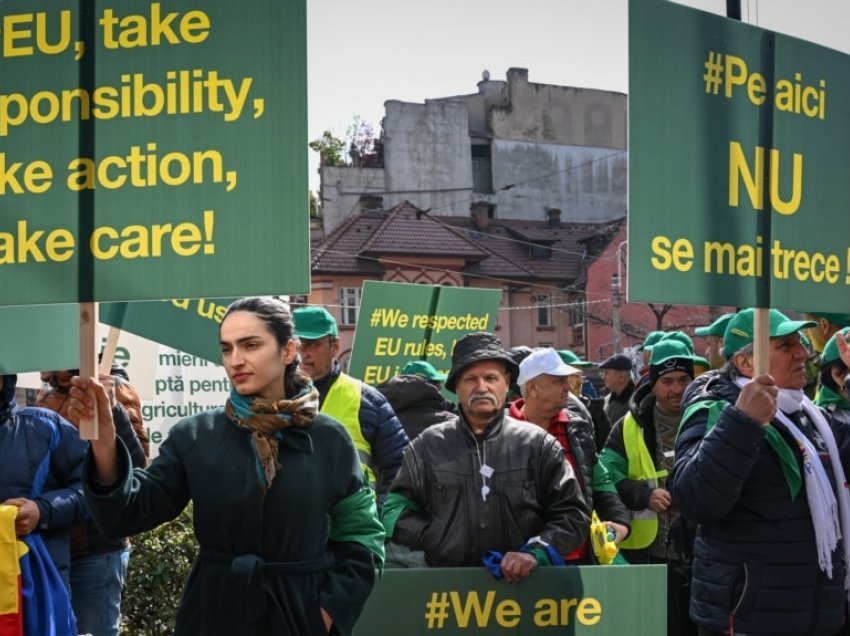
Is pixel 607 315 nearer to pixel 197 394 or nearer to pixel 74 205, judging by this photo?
pixel 197 394

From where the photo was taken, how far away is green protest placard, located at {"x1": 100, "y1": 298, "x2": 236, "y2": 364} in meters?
7.86

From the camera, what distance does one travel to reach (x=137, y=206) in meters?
4.29

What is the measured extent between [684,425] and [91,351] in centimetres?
235

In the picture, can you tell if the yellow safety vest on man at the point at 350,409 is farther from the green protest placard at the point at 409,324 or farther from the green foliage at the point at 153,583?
the green protest placard at the point at 409,324

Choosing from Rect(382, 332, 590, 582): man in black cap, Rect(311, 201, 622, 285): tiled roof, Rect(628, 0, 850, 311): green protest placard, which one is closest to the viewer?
Rect(628, 0, 850, 311): green protest placard

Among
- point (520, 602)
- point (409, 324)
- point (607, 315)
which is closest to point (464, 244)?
point (607, 315)

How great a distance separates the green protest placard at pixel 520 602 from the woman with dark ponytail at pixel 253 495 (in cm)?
97

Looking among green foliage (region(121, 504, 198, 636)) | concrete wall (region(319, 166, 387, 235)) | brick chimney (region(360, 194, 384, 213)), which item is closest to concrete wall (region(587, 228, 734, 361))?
brick chimney (region(360, 194, 384, 213))

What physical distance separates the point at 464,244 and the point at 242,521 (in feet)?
160

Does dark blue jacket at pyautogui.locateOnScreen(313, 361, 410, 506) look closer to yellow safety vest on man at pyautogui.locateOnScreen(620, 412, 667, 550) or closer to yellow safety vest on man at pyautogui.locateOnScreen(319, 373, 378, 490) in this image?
yellow safety vest on man at pyautogui.locateOnScreen(319, 373, 378, 490)

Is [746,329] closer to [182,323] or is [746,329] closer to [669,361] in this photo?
[669,361]

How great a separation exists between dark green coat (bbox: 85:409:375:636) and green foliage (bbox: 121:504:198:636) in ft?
12.7

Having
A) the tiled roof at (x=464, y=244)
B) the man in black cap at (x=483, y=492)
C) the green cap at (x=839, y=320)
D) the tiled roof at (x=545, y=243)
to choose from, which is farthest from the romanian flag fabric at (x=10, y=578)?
the tiled roof at (x=545, y=243)

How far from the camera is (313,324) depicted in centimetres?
654
